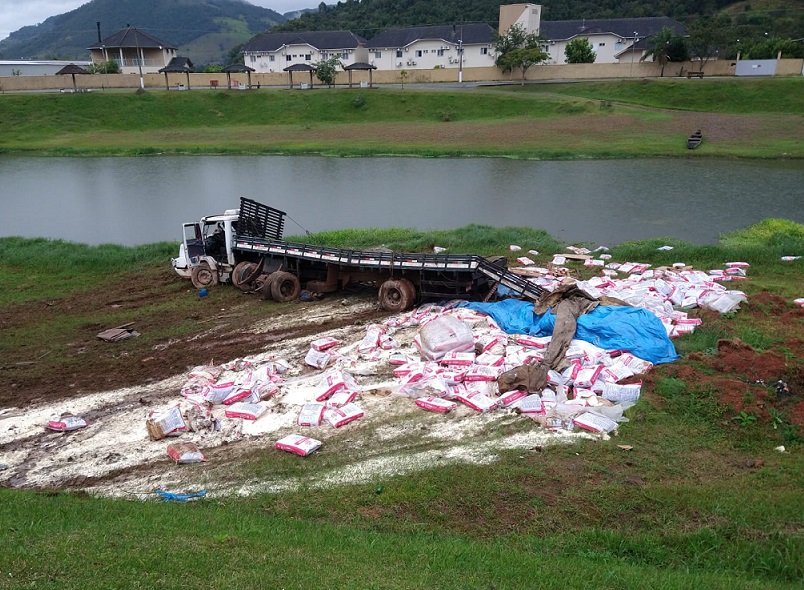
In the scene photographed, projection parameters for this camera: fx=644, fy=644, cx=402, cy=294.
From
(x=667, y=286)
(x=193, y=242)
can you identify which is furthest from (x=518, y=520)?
(x=193, y=242)

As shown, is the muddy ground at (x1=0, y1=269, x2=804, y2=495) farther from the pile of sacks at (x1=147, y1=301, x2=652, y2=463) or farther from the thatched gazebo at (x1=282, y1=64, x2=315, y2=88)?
the thatched gazebo at (x1=282, y1=64, x2=315, y2=88)

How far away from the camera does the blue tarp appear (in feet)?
43.8

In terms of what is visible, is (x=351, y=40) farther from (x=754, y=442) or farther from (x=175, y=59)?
(x=754, y=442)

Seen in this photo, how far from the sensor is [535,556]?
7609 millimetres

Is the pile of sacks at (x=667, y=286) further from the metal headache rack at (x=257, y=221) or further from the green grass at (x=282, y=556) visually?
the metal headache rack at (x=257, y=221)

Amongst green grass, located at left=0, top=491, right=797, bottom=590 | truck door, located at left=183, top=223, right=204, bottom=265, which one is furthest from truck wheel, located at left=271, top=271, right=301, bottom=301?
green grass, located at left=0, top=491, right=797, bottom=590

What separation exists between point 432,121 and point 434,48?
117 ft

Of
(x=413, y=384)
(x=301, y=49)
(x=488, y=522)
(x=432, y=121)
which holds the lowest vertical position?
(x=488, y=522)

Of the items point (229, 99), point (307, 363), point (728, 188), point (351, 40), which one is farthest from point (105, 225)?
point (351, 40)

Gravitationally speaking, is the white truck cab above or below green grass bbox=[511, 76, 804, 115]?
below

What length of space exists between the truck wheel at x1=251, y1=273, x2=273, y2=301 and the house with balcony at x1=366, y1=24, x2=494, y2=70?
73.5 metres

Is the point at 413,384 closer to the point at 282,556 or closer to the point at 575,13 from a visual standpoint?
the point at 282,556

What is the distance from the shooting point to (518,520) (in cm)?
864

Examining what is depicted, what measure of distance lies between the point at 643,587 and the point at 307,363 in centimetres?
861
